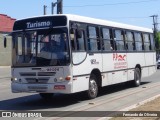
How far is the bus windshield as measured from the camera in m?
12.9

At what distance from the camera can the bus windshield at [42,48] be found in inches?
508

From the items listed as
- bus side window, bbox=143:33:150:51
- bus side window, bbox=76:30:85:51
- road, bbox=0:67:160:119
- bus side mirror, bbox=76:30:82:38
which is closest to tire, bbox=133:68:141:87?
bus side window, bbox=143:33:150:51

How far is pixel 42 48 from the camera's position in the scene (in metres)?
13.1

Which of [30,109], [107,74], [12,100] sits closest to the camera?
[30,109]

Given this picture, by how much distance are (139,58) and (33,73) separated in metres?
7.90

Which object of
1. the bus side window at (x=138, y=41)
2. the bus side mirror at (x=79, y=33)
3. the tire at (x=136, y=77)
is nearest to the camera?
the bus side mirror at (x=79, y=33)

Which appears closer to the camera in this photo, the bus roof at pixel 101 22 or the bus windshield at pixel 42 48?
the bus windshield at pixel 42 48

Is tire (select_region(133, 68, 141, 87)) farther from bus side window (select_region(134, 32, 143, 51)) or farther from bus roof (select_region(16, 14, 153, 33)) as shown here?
bus roof (select_region(16, 14, 153, 33))

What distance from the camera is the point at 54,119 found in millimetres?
10188

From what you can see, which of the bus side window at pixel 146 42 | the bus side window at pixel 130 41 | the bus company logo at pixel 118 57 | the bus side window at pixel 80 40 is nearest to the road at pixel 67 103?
the bus company logo at pixel 118 57

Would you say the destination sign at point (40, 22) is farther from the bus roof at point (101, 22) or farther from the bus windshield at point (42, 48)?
the bus roof at point (101, 22)

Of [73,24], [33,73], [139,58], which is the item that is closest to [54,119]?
[33,73]

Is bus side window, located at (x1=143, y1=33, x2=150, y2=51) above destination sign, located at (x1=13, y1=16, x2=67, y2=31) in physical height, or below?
below

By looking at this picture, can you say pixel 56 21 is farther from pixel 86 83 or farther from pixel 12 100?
pixel 12 100
